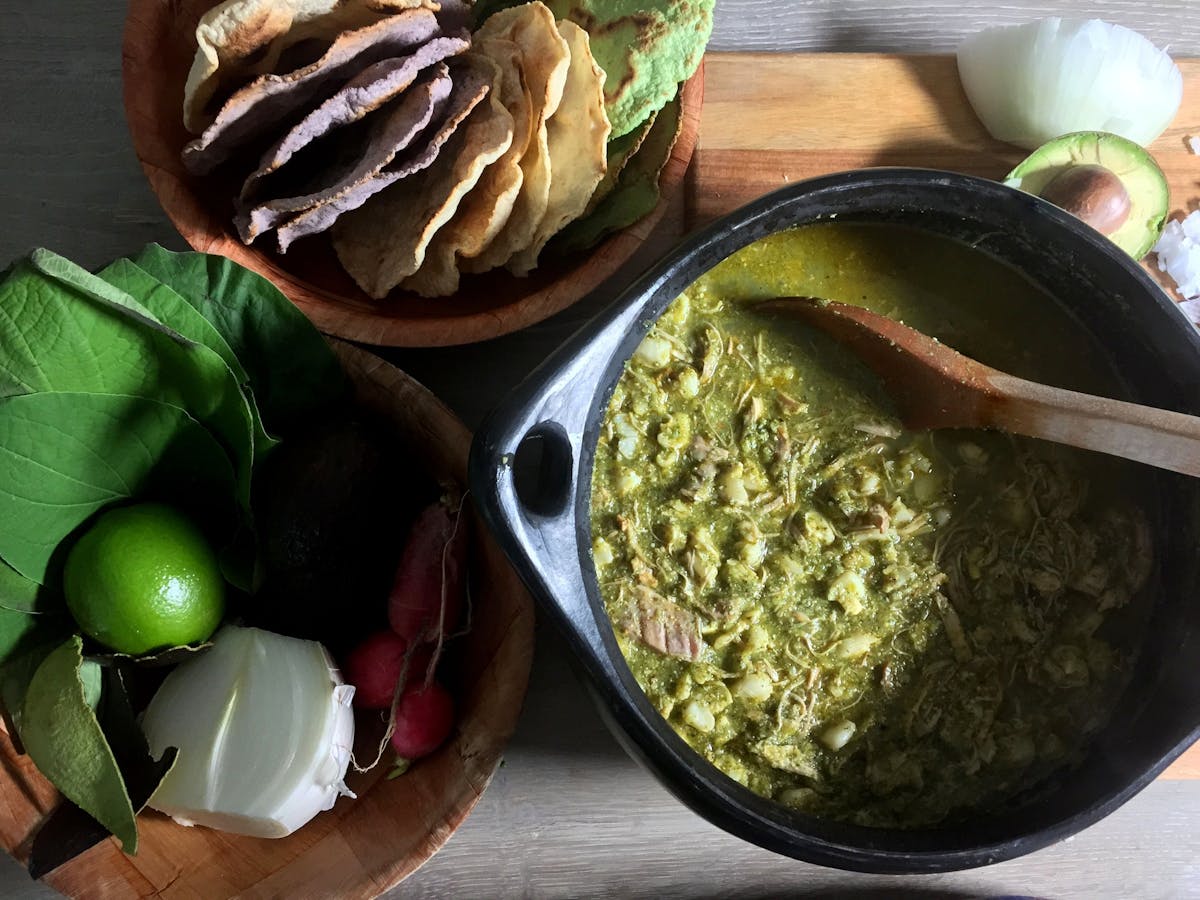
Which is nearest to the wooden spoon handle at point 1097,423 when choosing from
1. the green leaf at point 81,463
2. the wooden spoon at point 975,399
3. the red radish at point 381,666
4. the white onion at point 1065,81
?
the wooden spoon at point 975,399

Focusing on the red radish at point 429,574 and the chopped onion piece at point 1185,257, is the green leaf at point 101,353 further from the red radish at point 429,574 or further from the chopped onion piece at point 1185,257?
the chopped onion piece at point 1185,257

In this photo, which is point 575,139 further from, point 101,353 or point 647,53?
point 101,353

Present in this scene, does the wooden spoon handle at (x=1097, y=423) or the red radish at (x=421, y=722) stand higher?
the wooden spoon handle at (x=1097, y=423)

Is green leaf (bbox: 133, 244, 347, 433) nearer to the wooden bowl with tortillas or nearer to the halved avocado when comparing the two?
the wooden bowl with tortillas

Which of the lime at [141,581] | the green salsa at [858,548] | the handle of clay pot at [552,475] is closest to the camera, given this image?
the handle of clay pot at [552,475]

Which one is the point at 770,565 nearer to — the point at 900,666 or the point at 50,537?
the point at 900,666

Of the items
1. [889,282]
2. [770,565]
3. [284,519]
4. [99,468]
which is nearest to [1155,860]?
[770,565]
